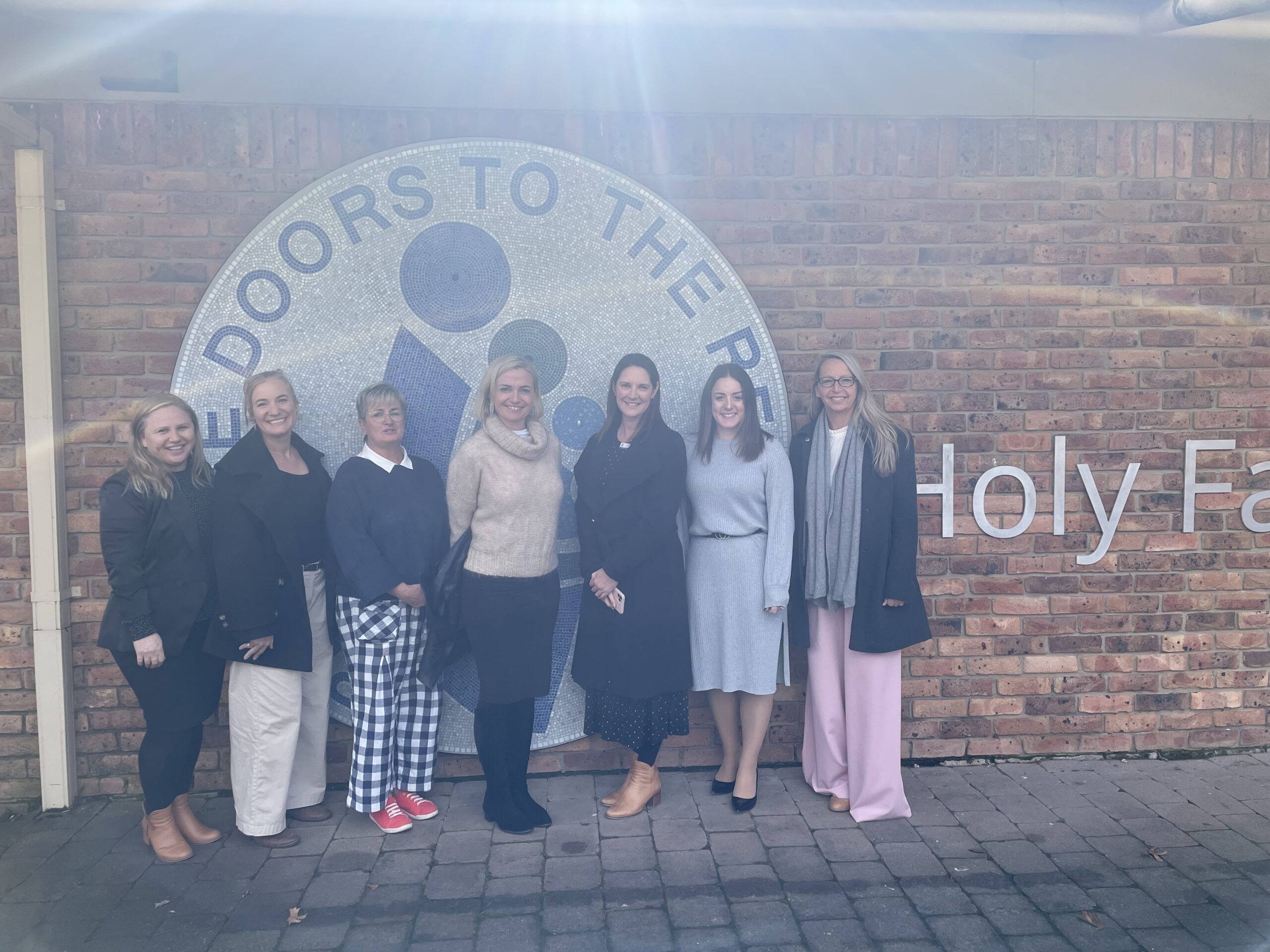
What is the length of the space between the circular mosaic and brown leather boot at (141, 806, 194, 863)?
72cm

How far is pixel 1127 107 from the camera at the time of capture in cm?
396

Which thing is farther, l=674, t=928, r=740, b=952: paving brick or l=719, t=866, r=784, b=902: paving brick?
l=719, t=866, r=784, b=902: paving brick

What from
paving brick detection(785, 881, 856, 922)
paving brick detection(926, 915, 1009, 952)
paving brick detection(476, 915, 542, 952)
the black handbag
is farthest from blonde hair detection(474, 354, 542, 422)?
paving brick detection(926, 915, 1009, 952)

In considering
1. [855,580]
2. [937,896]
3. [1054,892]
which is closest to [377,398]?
[855,580]

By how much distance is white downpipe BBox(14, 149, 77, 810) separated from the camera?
3.51 m

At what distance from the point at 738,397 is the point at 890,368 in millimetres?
853

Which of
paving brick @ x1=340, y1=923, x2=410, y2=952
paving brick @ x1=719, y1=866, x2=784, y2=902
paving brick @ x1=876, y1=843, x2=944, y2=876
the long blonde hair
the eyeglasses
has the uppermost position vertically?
the eyeglasses

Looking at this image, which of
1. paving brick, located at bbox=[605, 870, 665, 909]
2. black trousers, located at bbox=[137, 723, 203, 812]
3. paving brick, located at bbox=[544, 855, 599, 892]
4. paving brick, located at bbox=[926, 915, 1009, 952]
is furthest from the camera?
black trousers, located at bbox=[137, 723, 203, 812]

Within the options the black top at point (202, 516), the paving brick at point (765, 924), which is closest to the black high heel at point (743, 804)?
the paving brick at point (765, 924)

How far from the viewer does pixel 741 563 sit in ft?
11.4

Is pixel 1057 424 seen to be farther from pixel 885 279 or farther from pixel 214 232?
pixel 214 232

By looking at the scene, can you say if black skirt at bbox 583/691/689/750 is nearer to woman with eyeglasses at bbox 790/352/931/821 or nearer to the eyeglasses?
woman with eyeglasses at bbox 790/352/931/821

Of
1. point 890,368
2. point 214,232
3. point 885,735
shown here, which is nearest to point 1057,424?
point 890,368

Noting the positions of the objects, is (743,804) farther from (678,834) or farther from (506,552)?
(506,552)
